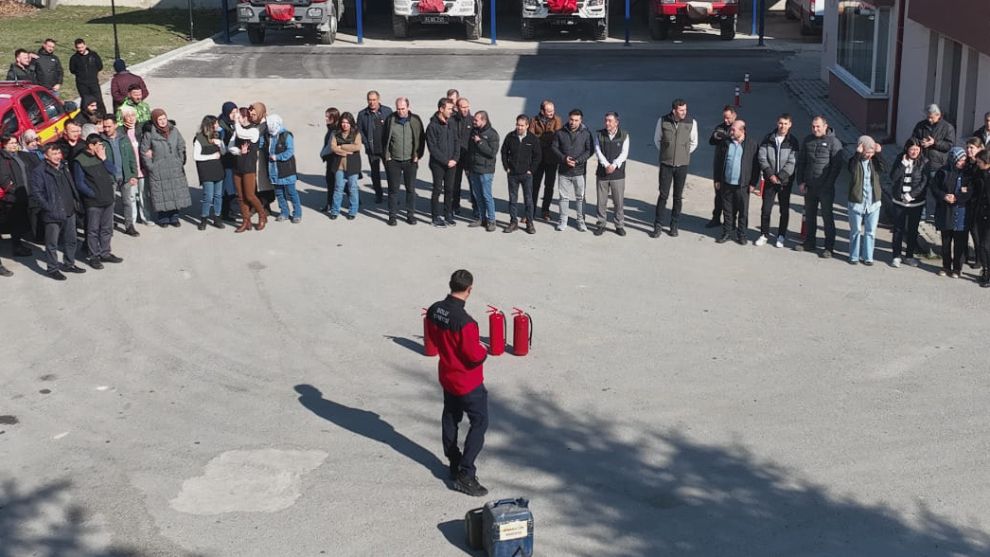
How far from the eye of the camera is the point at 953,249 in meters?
14.4

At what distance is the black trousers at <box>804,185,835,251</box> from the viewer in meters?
15.0

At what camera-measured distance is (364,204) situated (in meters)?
17.7

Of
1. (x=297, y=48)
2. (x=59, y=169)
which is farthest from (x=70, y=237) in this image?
(x=297, y=48)

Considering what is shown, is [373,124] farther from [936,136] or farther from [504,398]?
[936,136]

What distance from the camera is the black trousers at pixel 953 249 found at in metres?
14.1

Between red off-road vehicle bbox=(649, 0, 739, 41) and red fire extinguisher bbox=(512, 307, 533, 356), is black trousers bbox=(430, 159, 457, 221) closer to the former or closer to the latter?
red fire extinguisher bbox=(512, 307, 533, 356)

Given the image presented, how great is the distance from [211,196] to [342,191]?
1.69m

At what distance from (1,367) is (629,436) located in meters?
6.03

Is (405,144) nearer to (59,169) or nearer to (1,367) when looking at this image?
(59,169)

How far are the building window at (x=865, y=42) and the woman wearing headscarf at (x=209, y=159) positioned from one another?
11.1 meters

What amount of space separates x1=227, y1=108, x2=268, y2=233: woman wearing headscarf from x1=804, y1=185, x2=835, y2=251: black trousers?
6.86m

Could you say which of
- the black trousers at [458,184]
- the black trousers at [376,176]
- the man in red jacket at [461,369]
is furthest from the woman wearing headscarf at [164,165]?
the man in red jacket at [461,369]

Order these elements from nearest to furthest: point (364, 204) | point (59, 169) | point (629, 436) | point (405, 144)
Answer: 1. point (629, 436)
2. point (59, 169)
3. point (405, 144)
4. point (364, 204)

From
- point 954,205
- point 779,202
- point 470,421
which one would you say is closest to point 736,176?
point 779,202
